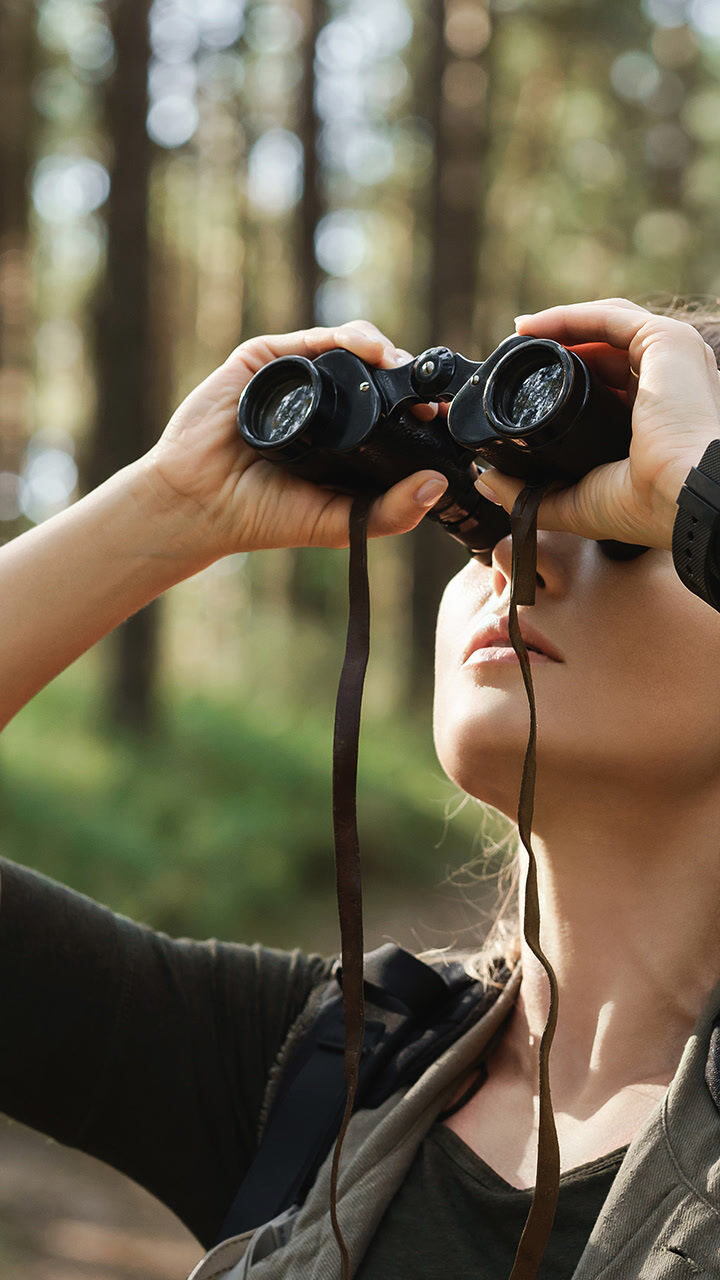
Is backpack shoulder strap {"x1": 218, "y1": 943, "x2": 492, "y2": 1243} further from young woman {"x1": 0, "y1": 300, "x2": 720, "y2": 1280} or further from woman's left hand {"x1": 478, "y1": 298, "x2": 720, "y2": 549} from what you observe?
woman's left hand {"x1": 478, "y1": 298, "x2": 720, "y2": 549}

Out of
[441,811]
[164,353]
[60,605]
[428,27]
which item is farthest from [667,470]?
[428,27]

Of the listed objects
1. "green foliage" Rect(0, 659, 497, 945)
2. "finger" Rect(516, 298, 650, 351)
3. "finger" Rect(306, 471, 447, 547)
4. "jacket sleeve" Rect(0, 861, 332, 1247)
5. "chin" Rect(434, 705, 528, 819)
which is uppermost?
"finger" Rect(516, 298, 650, 351)

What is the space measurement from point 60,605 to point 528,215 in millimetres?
17628

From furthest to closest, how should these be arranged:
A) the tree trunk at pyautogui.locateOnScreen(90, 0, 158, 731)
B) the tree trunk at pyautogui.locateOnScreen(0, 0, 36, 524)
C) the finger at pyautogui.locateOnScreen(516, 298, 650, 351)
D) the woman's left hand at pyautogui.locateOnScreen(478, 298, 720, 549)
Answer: the tree trunk at pyautogui.locateOnScreen(0, 0, 36, 524)
the tree trunk at pyautogui.locateOnScreen(90, 0, 158, 731)
the finger at pyautogui.locateOnScreen(516, 298, 650, 351)
the woman's left hand at pyautogui.locateOnScreen(478, 298, 720, 549)

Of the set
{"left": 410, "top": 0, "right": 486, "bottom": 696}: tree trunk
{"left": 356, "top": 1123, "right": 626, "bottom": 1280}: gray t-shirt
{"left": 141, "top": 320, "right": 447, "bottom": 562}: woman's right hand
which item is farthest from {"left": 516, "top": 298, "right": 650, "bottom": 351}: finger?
{"left": 410, "top": 0, "right": 486, "bottom": 696}: tree trunk

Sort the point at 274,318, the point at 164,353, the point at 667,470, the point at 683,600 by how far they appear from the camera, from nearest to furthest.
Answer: the point at 667,470 → the point at 683,600 → the point at 164,353 → the point at 274,318

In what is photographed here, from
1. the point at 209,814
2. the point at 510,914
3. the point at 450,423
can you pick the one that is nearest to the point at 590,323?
the point at 450,423

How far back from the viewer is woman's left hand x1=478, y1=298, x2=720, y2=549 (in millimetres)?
1507

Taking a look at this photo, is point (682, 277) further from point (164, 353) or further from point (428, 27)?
point (164, 353)

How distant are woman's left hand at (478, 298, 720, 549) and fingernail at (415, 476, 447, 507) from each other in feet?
0.31

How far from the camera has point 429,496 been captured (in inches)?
68.8

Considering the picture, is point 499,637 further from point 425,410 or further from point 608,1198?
point 608,1198

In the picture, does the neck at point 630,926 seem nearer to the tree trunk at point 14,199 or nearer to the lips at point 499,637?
the lips at point 499,637

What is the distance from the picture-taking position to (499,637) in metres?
1.86
